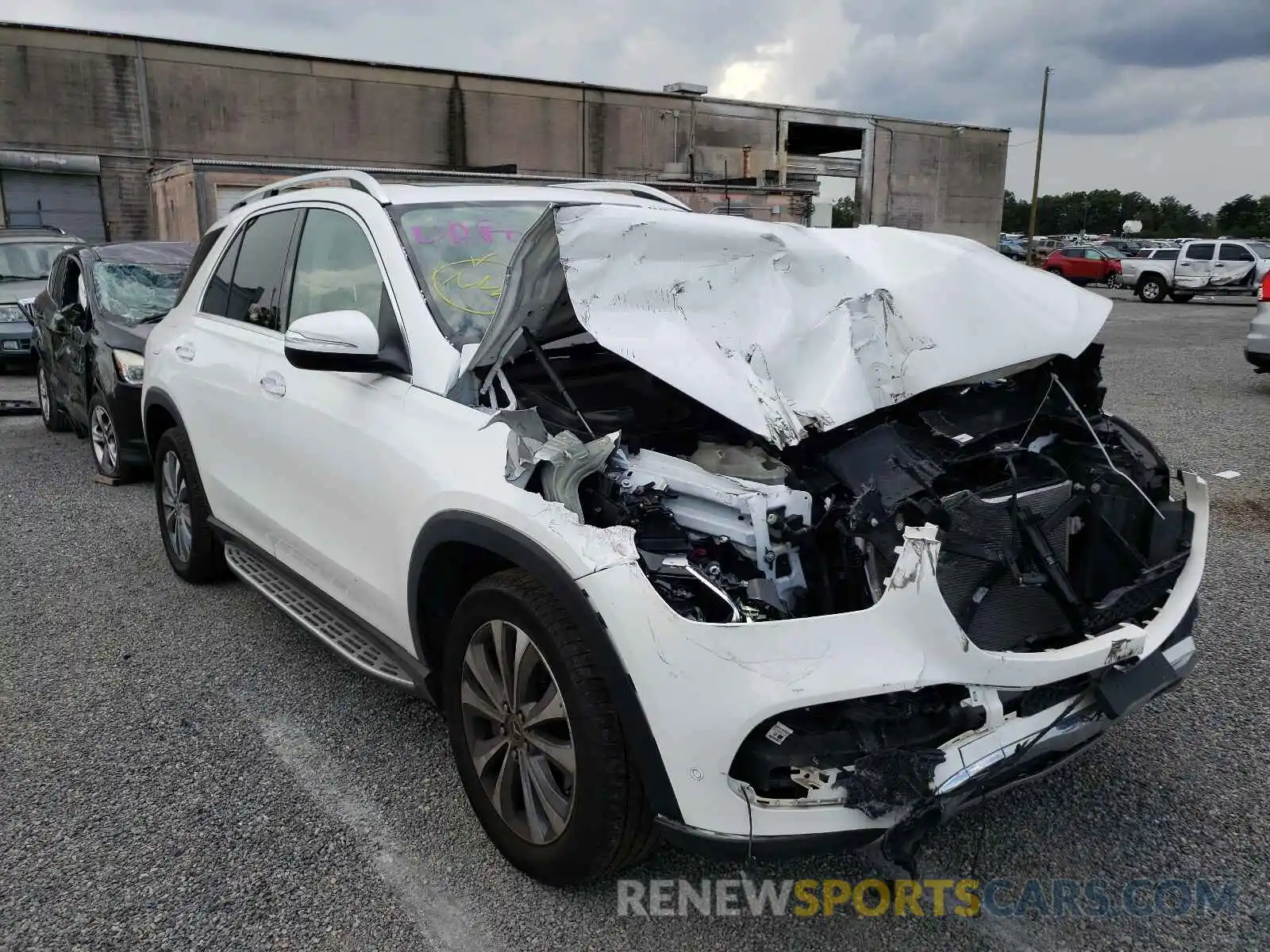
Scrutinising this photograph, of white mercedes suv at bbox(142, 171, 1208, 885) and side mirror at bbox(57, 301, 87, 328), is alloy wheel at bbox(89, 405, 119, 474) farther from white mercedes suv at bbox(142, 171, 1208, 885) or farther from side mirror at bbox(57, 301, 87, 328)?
white mercedes suv at bbox(142, 171, 1208, 885)

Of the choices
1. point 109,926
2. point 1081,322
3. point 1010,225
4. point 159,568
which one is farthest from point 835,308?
point 1010,225

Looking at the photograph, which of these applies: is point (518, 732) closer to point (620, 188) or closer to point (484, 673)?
point (484, 673)

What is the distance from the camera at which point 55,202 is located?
25.9 metres

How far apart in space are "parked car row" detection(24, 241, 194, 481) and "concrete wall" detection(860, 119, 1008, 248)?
3715cm

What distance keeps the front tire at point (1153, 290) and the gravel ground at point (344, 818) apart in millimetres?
25746

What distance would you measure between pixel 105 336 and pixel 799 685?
6.75 m

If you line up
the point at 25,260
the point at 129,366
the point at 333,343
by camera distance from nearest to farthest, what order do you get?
the point at 333,343 < the point at 129,366 < the point at 25,260

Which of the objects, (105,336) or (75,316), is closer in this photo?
(105,336)

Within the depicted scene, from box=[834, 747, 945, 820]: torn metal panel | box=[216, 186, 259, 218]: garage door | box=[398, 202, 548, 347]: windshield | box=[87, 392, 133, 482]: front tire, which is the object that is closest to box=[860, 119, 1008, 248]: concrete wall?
box=[216, 186, 259, 218]: garage door

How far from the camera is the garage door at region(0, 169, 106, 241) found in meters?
25.3

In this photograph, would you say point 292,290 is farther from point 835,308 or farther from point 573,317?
point 835,308

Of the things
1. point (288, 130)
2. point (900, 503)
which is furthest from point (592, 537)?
point (288, 130)

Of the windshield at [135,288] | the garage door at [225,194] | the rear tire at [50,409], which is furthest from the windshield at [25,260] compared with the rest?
the garage door at [225,194]

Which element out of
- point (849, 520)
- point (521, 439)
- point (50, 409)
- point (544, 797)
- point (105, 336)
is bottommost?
point (50, 409)
